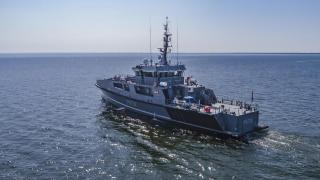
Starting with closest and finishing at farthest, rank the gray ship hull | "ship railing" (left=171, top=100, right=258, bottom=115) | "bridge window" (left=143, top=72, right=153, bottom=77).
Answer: the gray ship hull, "ship railing" (left=171, top=100, right=258, bottom=115), "bridge window" (left=143, top=72, right=153, bottom=77)

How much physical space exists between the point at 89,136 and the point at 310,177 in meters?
22.8

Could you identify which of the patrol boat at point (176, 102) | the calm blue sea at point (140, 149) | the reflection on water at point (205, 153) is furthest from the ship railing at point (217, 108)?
the calm blue sea at point (140, 149)

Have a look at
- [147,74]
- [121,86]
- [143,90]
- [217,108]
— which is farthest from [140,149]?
[121,86]

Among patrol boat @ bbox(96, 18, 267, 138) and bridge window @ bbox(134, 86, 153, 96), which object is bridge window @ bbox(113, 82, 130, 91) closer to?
patrol boat @ bbox(96, 18, 267, 138)

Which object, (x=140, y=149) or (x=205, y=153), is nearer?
(x=205, y=153)

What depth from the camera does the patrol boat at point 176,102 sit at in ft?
128

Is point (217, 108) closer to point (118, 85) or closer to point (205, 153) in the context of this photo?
point (205, 153)

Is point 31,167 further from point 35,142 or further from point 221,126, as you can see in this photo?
point 221,126

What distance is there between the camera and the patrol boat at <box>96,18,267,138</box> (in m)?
38.9

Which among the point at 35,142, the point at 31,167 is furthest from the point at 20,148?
the point at 31,167

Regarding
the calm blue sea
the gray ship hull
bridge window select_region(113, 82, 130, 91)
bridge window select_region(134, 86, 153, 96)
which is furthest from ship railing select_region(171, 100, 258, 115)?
bridge window select_region(113, 82, 130, 91)

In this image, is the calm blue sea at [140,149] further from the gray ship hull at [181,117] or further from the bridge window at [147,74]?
the bridge window at [147,74]

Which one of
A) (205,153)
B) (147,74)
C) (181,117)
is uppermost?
(147,74)

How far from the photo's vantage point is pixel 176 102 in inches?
1736
